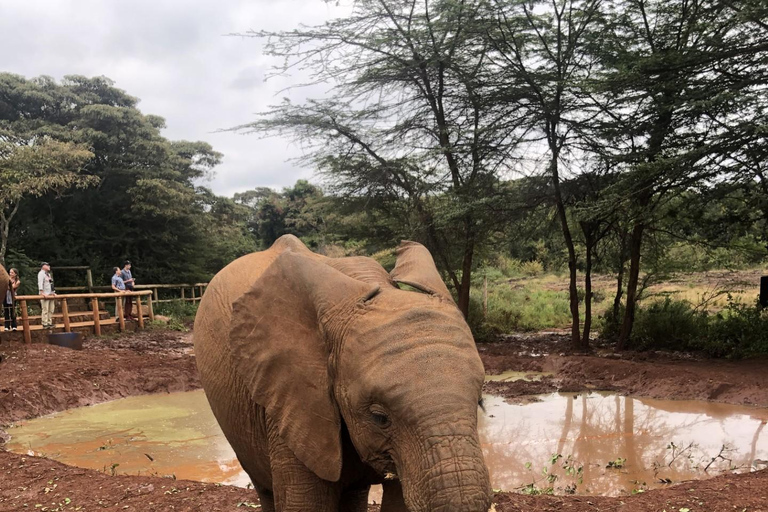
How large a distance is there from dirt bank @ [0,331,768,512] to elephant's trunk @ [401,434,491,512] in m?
3.43

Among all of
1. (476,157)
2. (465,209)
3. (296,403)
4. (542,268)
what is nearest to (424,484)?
(296,403)

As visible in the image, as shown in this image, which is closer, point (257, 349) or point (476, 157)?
point (257, 349)

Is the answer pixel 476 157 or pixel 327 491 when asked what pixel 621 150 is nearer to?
pixel 476 157

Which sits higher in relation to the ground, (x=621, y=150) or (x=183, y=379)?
(x=621, y=150)

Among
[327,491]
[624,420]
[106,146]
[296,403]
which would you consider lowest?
[624,420]

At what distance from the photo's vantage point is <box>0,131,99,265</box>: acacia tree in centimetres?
1814

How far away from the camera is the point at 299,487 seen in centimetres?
261

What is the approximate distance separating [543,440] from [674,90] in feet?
24.4

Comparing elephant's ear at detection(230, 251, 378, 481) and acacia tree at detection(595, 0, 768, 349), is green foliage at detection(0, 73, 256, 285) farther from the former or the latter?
elephant's ear at detection(230, 251, 378, 481)

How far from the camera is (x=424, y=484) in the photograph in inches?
73.2

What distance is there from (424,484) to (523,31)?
52.2 feet

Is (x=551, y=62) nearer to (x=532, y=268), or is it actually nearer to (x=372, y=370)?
(x=372, y=370)

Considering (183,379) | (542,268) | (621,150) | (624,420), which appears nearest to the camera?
(624,420)

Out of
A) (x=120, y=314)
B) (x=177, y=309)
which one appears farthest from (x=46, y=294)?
(x=177, y=309)
